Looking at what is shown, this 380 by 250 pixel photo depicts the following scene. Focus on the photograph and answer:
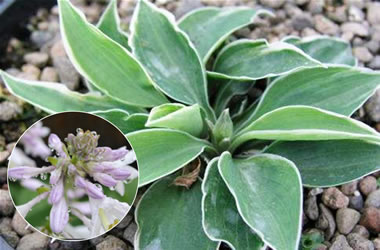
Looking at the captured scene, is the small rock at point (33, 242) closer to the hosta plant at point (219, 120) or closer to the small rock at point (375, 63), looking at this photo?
the hosta plant at point (219, 120)

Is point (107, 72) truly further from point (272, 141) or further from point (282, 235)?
point (282, 235)

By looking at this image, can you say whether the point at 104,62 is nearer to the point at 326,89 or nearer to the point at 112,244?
the point at 112,244

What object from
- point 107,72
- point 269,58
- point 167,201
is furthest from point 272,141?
point 107,72

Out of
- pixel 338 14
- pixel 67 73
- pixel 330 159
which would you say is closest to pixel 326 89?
pixel 330 159

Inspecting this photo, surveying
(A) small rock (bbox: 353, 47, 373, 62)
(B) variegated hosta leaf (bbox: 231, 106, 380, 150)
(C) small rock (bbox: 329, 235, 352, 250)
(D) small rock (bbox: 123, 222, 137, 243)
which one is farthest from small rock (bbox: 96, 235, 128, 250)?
(A) small rock (bbox: 353, 47, 373, 62)

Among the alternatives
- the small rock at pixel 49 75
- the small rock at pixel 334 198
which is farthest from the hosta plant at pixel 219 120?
the small rock at pixel 49 75

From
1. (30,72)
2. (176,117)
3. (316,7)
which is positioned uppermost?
(176,117)
